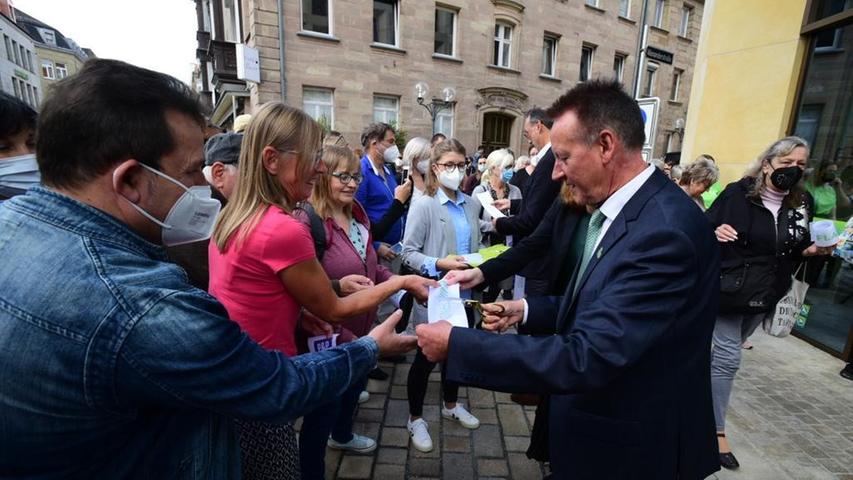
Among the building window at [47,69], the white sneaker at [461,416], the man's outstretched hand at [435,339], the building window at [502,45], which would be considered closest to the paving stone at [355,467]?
the white sneaker at [461,416]

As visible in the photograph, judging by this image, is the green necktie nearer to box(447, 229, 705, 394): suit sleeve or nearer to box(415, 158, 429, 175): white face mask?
box(447, 229, 705, 394): suit sleeve

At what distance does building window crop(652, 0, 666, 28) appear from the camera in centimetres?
2184

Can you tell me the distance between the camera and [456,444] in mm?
2965

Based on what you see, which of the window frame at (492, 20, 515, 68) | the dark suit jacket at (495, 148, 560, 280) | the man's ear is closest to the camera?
the man's ear

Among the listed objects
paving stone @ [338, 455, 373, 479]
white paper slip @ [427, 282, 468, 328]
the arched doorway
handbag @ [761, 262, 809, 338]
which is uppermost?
the arched doorway

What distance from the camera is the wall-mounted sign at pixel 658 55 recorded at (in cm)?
558

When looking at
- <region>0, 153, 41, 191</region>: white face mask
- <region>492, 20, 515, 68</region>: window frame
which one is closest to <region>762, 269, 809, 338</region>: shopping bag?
<region>0, 153, 41, 191</region>: white face mask

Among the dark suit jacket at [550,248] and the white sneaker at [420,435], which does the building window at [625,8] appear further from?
the white sneaker at [420,435]

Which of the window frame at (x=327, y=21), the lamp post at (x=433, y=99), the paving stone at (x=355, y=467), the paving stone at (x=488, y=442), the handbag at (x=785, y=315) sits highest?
the window frame at (x=327, y=21)

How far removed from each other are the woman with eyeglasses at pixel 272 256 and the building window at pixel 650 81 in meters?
25.1

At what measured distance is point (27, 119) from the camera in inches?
93.2

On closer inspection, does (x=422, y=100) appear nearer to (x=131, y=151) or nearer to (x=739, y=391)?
(x=739, y=391)

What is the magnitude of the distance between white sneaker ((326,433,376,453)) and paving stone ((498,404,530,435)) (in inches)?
40.9

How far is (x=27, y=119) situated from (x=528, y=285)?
146 inches
